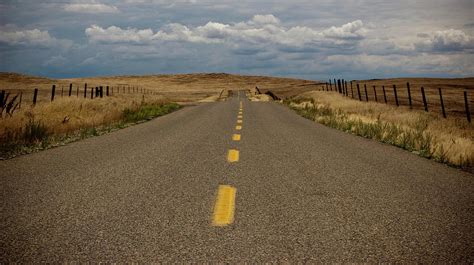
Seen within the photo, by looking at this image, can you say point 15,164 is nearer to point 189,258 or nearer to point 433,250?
point 189,258

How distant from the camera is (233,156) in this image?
7926 millimetres

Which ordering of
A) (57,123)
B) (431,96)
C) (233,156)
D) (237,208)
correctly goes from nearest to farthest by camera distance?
(237,208)
(233,156)
(57,123)
(431,96)

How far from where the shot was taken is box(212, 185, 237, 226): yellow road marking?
406cm

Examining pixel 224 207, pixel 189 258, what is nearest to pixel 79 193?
pixel 224 207

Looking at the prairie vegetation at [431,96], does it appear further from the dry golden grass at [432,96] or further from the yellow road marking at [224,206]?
the yellow road marking at [224,206]

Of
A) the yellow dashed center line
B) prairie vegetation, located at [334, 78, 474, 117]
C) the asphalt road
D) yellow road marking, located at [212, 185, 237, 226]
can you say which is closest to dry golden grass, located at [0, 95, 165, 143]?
the asphalt road

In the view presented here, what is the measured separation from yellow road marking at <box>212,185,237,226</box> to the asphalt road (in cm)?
7

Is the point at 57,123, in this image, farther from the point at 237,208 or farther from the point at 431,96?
the point at 431,96

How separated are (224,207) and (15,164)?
4906 millimetres

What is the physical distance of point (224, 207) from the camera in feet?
14.7

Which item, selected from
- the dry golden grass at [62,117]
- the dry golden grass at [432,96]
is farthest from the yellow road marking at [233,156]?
the dry golden grass at [432,96]

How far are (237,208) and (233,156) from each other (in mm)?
3474

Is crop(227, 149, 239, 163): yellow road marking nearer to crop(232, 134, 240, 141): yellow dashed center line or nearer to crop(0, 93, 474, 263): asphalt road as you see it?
crop(0, 93, 474, 263): asphalt road

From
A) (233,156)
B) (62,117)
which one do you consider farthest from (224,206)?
(62,117)
